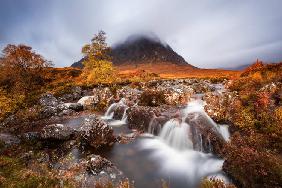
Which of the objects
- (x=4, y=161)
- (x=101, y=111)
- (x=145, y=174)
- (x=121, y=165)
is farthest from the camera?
(x=101, y=111)

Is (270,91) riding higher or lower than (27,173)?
higher

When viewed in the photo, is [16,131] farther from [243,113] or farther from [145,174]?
[243,113]

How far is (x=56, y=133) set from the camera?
16.1 metres

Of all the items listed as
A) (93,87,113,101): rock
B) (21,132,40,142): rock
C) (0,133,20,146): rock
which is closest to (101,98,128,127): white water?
(93,87,113,101): rock

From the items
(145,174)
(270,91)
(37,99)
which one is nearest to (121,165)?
(145,174)

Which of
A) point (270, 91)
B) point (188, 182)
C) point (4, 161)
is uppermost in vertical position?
point (270, 91)

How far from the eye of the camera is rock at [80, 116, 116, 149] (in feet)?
51.2

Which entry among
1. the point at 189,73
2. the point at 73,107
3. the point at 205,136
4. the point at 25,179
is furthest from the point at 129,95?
the point at 189,73

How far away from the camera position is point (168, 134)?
55.0ft

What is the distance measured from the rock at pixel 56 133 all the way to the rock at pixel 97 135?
45.7 inches

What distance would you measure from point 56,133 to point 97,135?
2.74 meters

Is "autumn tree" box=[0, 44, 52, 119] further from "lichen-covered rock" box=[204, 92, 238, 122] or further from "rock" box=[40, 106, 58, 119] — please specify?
"lichen-covered rock" box=[204, 92, 238, 122]

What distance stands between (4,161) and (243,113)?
13925mm

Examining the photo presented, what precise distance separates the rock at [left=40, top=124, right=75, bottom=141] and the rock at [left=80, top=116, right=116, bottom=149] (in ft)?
3.81
